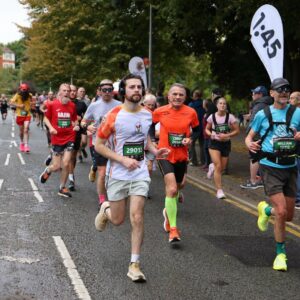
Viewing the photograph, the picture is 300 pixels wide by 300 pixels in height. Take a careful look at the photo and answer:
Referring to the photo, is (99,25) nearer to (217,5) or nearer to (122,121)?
(217,5)

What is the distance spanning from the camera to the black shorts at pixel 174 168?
7566 mm

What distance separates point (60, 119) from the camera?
34.6 ft

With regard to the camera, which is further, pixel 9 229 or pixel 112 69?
pixel 112 69

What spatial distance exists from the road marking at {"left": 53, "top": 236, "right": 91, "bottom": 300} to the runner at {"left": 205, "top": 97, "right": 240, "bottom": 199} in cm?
415

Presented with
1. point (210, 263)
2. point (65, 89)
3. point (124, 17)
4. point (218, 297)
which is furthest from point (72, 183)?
point (124, 17)

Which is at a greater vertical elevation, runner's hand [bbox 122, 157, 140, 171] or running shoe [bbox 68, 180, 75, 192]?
runner's hand [bbox 122, 157, 140, 171]

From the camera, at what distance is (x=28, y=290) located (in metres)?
5.33

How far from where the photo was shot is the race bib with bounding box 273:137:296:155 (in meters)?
6.28

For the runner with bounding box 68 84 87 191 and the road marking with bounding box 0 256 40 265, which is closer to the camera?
the road marking with bounding box 0 256 40 265

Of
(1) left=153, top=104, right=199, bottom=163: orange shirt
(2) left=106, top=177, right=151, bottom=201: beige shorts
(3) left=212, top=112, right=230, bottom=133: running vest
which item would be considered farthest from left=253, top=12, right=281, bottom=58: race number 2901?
(2) left=106, top=177, right=151, bottom=201: beige shorts

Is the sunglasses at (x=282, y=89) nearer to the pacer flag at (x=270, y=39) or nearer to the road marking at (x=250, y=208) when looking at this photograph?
the road marking at (x=250, y=208)

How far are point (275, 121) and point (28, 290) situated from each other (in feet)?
9.81

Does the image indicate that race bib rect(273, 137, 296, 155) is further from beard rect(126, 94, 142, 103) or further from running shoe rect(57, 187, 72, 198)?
running shoe rect(57, 187, 72, 198)

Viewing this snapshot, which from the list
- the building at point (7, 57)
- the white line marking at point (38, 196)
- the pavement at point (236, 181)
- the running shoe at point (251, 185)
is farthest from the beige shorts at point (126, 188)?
the building at point (7, 57)
